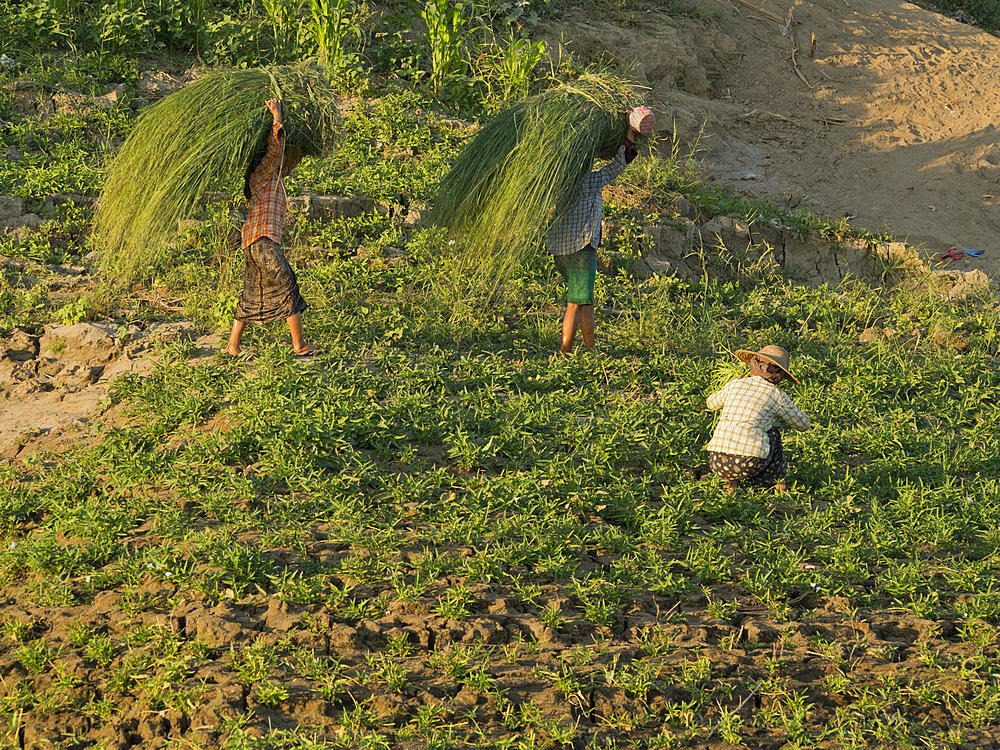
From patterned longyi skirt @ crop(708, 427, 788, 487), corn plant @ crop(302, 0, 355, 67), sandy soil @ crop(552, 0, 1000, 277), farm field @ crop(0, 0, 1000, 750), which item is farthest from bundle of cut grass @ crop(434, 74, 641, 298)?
sandy soil @ crop(552, 0, 1000, 277)

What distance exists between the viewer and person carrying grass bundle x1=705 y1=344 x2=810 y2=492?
12.6ft

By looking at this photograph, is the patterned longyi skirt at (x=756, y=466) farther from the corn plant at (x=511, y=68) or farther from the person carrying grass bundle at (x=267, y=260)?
the corn plant at (x=511, y=68)

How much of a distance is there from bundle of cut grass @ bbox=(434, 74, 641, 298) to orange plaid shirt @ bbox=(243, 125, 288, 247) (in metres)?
1.03

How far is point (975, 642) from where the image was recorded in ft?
10.3

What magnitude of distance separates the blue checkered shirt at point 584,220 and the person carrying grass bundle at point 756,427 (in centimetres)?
124

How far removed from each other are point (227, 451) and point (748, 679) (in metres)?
2.13

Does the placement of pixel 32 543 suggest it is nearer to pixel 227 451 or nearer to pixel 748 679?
pixel 227 451

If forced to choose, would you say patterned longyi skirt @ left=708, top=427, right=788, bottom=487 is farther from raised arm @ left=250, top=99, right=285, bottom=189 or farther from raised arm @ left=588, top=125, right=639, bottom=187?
raised arm @ left=250, top=99, right=285, bottom=189

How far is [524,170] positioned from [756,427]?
1.85 meters

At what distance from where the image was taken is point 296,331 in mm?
4508

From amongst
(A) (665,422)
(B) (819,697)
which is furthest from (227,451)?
(B) (819,697)

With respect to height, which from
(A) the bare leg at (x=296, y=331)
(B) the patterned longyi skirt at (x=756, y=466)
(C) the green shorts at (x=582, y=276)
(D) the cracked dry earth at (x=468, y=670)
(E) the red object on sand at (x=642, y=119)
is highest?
(E) the red object on sand at (x=642, y=119)

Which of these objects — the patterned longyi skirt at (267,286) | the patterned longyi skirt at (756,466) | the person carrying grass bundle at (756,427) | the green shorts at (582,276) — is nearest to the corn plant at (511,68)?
the green shorts at (582,276)

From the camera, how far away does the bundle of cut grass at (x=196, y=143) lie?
4.45 meters
